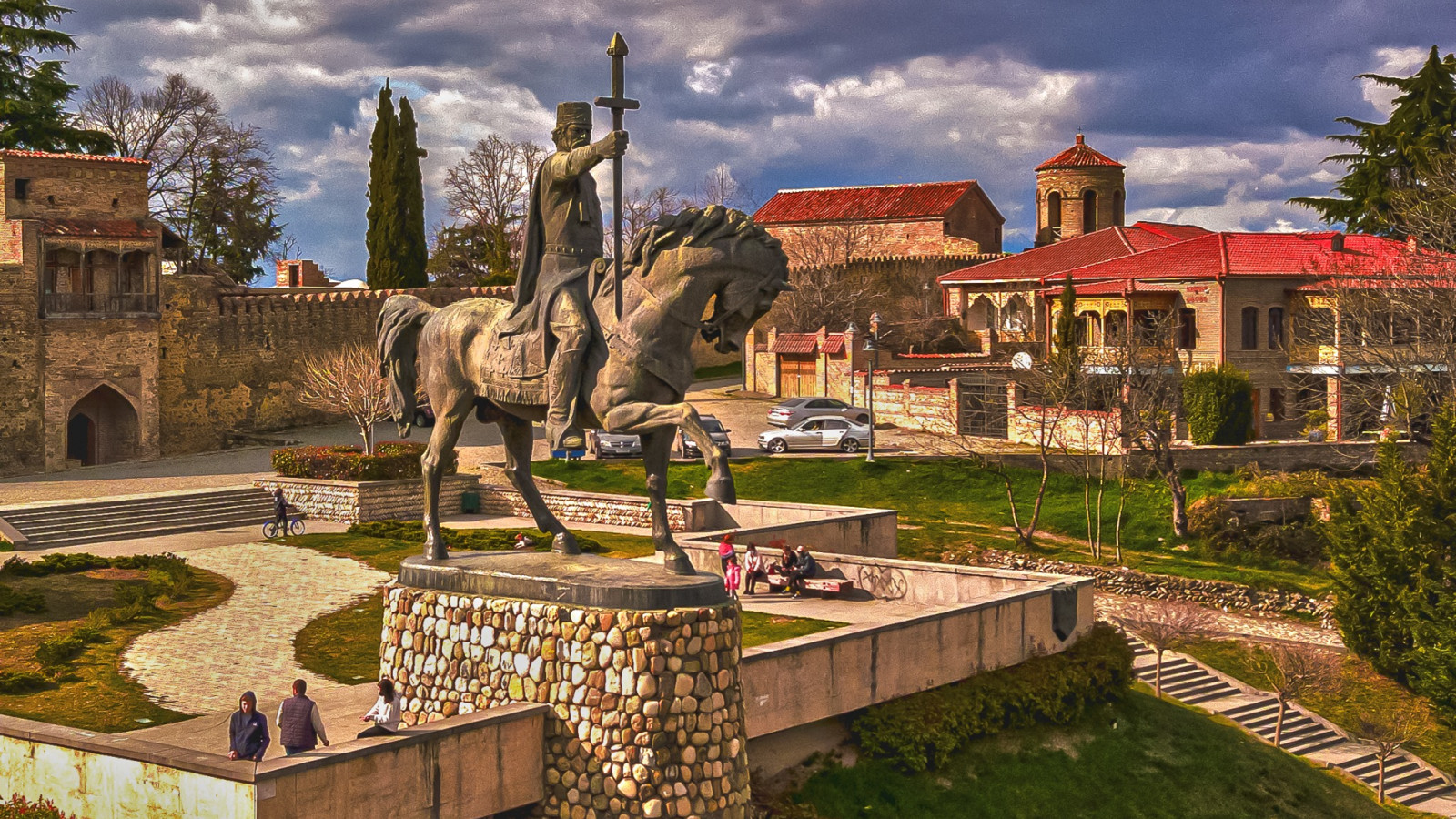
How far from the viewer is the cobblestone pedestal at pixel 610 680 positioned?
1258 cm

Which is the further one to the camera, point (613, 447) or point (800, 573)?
→ point (613, 447)

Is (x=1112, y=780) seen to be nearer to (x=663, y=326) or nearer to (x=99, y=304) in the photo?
(x=663, y=326)

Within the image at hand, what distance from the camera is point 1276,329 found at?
45.7 meters

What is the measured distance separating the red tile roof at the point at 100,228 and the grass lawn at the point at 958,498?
14.6m

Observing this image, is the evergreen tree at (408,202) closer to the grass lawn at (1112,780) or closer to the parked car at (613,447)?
the parked car at (613,447)

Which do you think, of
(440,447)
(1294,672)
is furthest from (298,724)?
(1294,672)

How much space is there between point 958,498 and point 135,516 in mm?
18123

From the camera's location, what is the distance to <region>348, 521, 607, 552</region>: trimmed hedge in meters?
26.0

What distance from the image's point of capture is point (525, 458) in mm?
15227

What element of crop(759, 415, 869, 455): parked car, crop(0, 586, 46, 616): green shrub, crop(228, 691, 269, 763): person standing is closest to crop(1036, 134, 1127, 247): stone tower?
crop(759, 415, 869, 455): parked car

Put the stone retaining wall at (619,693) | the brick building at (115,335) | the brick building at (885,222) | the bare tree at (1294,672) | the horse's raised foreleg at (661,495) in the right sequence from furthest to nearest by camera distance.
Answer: the brick building at (885,222), the brick building at (115,335), the bare tree at (1294,672), the horse's raised foreleg at (661,495), the stone retaining wall at (619,693)

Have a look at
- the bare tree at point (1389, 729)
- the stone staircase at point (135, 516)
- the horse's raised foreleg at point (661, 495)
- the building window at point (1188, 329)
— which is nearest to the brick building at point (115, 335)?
the stone staircase at point (135, 516)

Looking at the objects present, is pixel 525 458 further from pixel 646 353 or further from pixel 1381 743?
pixel 1381 743

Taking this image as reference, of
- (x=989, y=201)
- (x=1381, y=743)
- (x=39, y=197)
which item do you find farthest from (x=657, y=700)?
(x=989, y=201)
